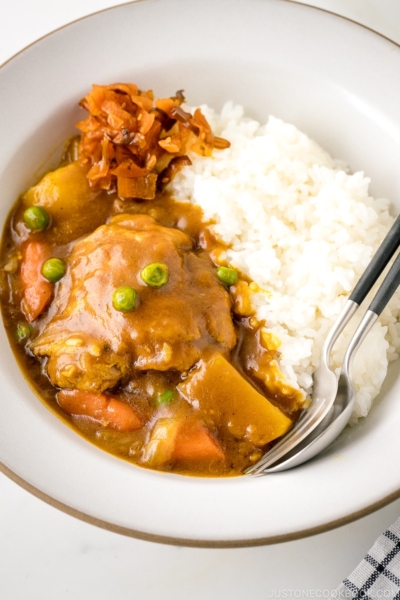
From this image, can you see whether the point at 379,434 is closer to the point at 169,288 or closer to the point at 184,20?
the point at 169,288

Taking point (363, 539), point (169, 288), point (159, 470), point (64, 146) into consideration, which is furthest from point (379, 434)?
point (64, 146)

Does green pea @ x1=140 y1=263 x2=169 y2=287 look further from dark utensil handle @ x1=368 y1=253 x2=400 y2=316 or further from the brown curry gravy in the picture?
dark utensil handle @ x1=368 y1=253 x2=400 y2=316

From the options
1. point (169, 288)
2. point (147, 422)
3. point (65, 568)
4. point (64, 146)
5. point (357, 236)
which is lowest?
point (65, 568)

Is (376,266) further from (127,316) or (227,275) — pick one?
(127,316)

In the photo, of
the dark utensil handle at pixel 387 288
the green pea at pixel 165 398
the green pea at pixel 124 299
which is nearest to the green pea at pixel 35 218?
the green pea at pixel 124 299

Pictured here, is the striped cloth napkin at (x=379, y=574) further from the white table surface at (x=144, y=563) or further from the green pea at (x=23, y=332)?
the green pea at (x=23, y=332)

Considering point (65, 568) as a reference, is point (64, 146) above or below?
above
